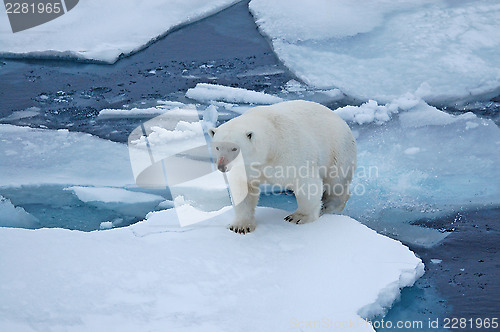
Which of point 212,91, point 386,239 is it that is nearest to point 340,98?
point 212,91

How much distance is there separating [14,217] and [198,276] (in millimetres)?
1784

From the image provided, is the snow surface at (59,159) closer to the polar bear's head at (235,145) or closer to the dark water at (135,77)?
the dark water at (135,77)

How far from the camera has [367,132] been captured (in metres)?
5.68

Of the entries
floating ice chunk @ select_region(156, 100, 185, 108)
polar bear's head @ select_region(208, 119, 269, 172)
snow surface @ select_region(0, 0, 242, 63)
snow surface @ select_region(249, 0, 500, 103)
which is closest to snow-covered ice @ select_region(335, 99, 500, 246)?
snow surface @ select_region(249, 0, 500, 103)

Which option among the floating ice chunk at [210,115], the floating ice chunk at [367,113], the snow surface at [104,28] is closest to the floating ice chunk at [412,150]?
the floating ice chunk at [367,113]

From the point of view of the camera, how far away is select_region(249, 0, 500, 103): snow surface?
6500 millimetres

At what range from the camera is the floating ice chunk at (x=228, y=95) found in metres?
6.29

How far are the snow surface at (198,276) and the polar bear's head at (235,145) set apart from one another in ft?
1.81

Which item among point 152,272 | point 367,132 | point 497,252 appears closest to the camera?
point 152,272

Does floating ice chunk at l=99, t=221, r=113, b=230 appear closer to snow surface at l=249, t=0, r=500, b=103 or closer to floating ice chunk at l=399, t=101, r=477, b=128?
floating ice chunk at l=399, t=101, r=477, b=128

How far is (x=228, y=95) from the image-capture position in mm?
6398

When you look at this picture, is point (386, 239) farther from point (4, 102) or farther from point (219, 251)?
point (4, 102)

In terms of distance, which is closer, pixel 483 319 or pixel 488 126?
pixel 483 319

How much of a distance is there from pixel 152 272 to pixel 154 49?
5117mm
